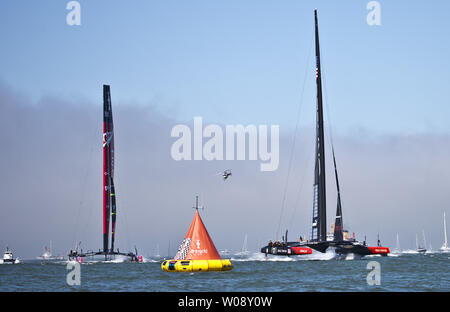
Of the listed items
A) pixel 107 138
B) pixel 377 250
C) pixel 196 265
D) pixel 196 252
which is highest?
pixel 107 138

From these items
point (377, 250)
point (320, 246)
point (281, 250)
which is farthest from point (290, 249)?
point (377, 250)

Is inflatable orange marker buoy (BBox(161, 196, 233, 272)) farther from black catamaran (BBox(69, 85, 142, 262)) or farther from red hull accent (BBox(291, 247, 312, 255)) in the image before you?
black catamaran (BBox(69, 85, 142, 262))

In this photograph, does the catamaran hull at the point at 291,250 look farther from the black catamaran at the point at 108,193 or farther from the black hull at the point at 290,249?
the black catamaran at the point at 108,193

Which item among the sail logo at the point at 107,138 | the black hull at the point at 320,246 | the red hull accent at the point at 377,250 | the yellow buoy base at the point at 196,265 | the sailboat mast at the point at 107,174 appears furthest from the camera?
the sail logo at the point at 107,138

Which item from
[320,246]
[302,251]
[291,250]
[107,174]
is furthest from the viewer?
[107,174]

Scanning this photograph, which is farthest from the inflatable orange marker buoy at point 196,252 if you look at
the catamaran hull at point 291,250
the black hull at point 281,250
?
the black hull at point 281,250

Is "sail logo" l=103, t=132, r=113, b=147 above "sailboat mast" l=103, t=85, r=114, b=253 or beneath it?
above

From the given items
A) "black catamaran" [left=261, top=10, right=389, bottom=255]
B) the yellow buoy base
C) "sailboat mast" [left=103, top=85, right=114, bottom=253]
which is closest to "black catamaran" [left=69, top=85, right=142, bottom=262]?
"sailboat mast" [left=103, top=85, right=114, bottom=253]

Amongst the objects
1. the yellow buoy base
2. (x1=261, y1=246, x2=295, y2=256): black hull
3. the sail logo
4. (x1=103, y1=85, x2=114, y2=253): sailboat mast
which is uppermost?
the sail logo

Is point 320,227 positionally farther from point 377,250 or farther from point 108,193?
point 108,193

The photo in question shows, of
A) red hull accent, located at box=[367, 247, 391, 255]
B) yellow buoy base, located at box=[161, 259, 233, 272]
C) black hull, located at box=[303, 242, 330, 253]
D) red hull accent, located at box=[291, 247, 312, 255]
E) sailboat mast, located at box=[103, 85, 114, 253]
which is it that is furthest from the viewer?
sailboat mast, located at box=[103, 85, 114, 253]

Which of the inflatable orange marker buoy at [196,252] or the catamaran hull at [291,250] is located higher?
the inflatable orange marker buoy at [196,252]
